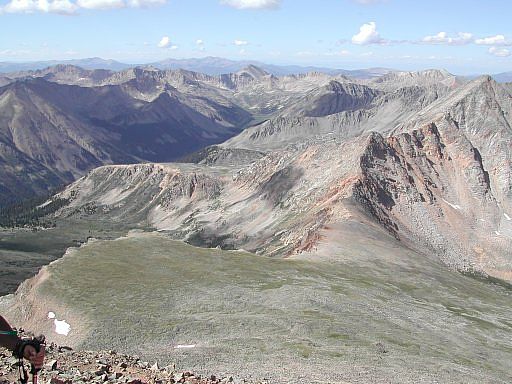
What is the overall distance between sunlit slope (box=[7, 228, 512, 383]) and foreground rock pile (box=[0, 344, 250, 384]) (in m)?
12.5

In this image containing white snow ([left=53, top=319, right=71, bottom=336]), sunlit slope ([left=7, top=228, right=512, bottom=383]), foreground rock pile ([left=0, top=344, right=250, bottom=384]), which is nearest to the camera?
foreground rock pile ([left=0, top=344, right=250, bottom=384])

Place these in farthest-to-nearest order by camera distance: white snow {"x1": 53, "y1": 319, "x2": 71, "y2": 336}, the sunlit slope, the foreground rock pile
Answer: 1. white snow {"x1": 53, "y1": 319, "x2": 71, "y2": 336}
2. the sunlit slope
3. the foreground rock pile

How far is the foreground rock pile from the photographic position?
23953 millimetres

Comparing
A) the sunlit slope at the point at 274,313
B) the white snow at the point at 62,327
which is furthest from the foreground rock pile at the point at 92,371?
the white snow at the point at 62,327

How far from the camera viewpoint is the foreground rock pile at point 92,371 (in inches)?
943

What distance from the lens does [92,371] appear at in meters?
26.5

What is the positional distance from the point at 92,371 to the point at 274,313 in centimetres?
3936

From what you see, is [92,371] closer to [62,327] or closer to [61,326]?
[62,327]

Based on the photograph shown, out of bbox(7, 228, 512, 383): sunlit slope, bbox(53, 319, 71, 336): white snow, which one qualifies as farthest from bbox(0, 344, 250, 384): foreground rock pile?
bbox(53, 319, 71, 336): white snow

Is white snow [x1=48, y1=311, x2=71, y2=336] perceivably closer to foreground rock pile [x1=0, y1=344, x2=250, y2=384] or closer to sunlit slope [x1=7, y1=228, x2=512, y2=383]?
sunlit slope [x1=7, y1=228, x2=512, y2=383]

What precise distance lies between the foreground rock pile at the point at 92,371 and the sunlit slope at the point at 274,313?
12545 mm

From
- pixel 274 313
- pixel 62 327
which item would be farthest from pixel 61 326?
pixel 274 313

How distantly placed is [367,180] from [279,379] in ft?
480

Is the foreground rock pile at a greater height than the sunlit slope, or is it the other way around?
the foreground rock pile
